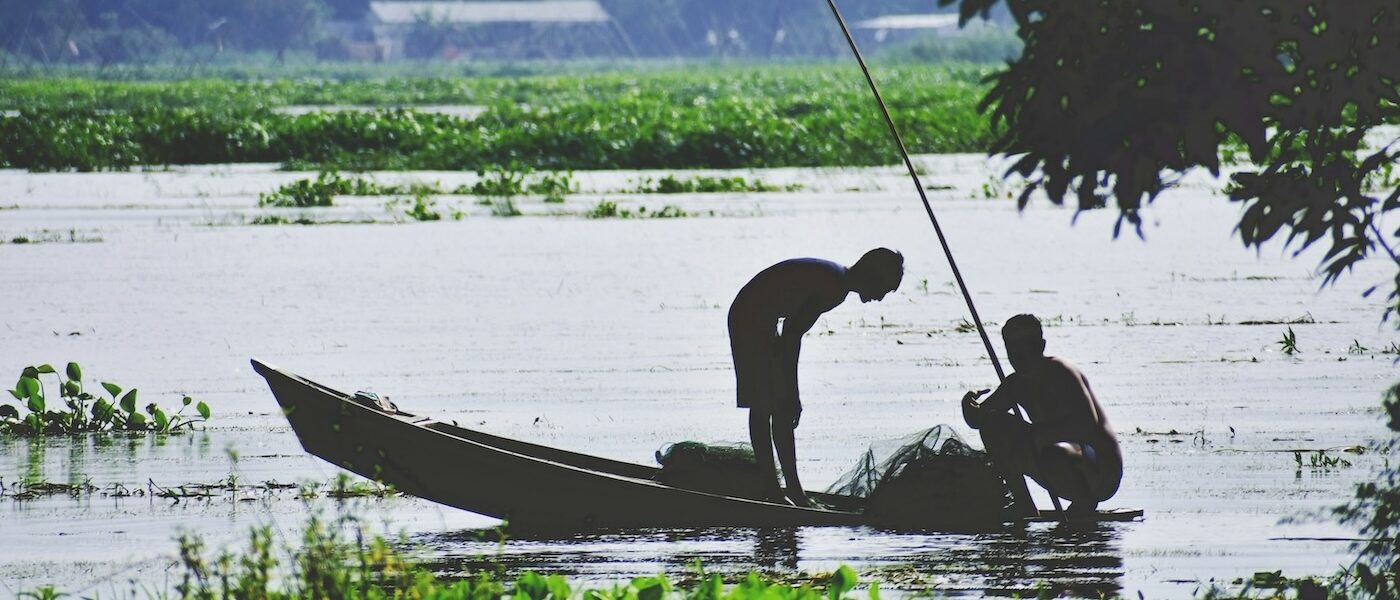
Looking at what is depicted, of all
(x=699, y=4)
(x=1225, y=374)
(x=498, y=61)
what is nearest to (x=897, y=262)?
(x=1225, y=374)

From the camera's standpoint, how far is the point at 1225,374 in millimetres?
11789

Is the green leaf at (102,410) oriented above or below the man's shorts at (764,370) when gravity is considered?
below

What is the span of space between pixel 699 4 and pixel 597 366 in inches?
4827

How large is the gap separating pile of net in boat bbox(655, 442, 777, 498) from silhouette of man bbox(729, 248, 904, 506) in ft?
0.53

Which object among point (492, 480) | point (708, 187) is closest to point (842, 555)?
point (492, 480)

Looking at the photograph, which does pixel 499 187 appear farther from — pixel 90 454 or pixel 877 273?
pixel 877 273

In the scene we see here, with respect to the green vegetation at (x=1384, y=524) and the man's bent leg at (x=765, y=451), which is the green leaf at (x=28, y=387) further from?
the green vegetation at (x=1384, y=524)

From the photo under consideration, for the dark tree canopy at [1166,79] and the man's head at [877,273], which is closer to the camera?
the dark tree canopy at [1166,79]

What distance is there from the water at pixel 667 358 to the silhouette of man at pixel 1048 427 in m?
0.25

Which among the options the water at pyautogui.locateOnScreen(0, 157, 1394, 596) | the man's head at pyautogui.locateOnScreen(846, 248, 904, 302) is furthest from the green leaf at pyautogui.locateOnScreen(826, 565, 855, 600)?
the man's head at pyautogui.locateOnScreen(846, 248, 904, 302)

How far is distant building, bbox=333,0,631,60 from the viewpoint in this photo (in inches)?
4911

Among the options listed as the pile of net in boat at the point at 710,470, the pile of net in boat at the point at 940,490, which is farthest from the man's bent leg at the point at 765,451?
the pile of net in boat at the point at 940,490

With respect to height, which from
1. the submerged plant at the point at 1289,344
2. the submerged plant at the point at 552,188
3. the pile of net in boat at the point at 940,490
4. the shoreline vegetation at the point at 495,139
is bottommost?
the pile of net in boat at the point at 940,490

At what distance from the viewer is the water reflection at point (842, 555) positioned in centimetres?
691
